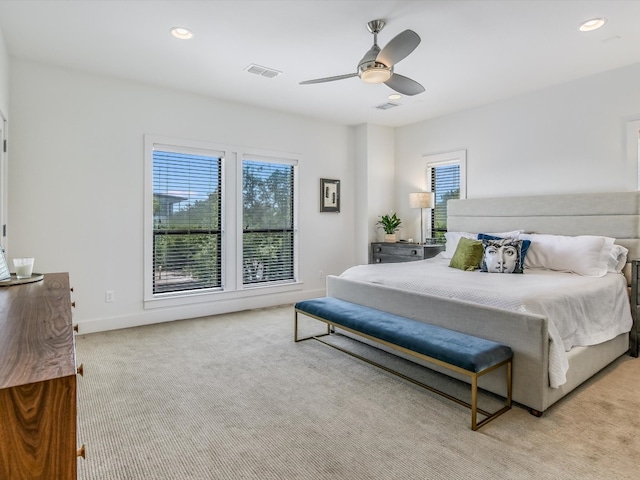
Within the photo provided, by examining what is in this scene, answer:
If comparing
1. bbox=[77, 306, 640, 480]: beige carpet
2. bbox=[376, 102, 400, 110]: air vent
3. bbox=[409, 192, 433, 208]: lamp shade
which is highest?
bbox=[376, 102, 400, 110]: air vent

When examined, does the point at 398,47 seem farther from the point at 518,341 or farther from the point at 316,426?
the point at 316,426

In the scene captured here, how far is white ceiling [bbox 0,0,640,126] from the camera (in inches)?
113

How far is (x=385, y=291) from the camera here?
3.45 m

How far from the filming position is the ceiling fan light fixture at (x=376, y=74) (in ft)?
9.60

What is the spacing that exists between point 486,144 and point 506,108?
0.50 metres

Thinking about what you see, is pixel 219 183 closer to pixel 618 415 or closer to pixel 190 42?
pixel 190 42

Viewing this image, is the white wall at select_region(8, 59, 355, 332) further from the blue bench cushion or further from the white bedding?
the white bedding

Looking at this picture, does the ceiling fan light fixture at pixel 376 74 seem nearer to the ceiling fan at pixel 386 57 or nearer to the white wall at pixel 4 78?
the ceiling fan at pixel 386 57

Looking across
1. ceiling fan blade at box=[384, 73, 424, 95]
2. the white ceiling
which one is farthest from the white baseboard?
ceiling fan blade at box=[384, 73, 424, 95]

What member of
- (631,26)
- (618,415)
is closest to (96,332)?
(618,415)

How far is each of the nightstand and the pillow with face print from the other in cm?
147

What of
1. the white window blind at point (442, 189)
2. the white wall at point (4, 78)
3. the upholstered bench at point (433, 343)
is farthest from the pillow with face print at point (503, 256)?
the white wall at point (4, 78)

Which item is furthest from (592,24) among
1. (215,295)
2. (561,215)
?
(215,295)

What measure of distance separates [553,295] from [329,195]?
3853 millimetres
